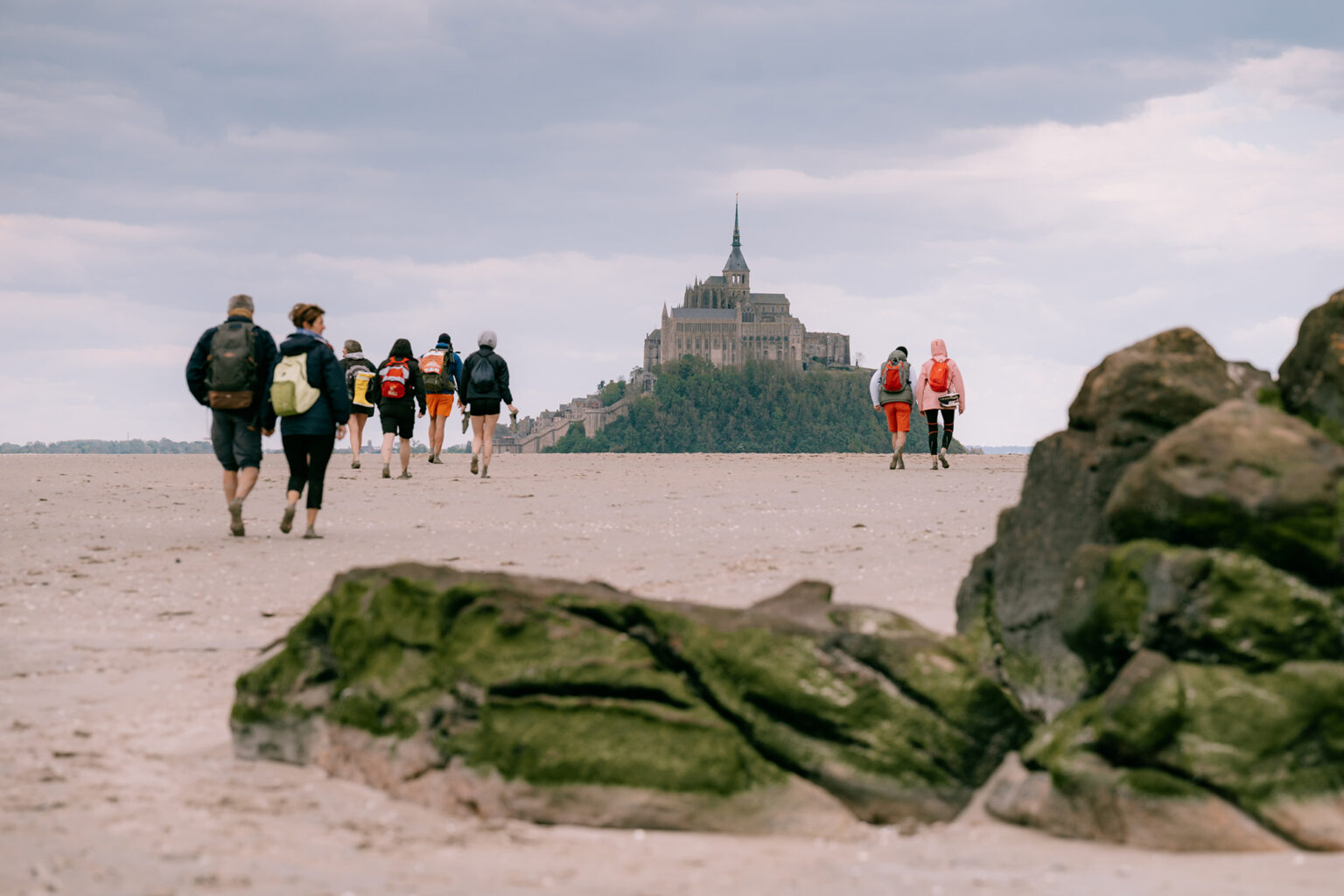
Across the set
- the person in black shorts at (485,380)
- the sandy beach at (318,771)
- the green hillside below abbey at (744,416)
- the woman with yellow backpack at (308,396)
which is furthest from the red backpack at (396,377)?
the green hillside below abbey at (744,416)

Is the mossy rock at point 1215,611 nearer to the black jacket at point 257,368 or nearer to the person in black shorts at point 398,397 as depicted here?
the black jacket at point 257,368

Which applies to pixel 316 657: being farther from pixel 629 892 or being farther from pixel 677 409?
pixel 677 409

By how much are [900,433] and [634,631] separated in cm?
1814

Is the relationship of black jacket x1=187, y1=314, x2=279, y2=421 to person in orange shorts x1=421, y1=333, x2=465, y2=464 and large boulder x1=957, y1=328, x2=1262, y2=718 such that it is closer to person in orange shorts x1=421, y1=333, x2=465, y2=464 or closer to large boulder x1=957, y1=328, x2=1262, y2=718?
large boulder x1=957, y1=328, x2=1262, y2=718

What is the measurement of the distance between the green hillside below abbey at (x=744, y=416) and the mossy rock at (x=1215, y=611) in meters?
142

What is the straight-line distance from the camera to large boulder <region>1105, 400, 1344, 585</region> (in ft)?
16.4

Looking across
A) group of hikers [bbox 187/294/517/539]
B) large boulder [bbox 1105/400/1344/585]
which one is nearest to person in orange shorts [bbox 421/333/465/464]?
group of hikers [bbox 187/294/517/539]

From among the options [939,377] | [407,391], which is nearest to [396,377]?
[407,391]

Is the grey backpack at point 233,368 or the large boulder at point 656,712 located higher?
the grey backpack at point 233,368

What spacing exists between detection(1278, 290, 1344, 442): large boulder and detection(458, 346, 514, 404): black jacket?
14.8 metres

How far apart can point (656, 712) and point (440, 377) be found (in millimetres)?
18077

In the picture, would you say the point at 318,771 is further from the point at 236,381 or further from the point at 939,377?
the point at 939,377

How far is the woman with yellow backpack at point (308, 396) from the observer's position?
12.2 metres

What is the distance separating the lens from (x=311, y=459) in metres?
12.8
